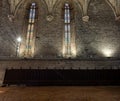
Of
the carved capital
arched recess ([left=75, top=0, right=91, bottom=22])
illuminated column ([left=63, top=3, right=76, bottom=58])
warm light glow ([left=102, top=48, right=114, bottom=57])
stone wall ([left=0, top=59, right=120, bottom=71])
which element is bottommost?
stone wall ([left=0, top=59, right=120, bottom=71])

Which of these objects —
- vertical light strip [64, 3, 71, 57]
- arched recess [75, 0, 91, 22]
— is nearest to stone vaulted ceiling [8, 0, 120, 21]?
arched recess [75, 0, 91, 22]

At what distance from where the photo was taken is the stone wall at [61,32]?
12.4 m

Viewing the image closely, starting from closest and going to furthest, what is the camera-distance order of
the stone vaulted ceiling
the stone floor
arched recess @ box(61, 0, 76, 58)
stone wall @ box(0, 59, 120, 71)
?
the stone floor < stone wall @ box(0, 59, 120, 71) < arched recess @ box(61, 0, 76, 58) < the stone vaulted ceiling

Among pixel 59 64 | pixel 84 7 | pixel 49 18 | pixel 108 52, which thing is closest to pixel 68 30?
pixel 49 18

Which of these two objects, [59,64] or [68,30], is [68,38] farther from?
[59,64]

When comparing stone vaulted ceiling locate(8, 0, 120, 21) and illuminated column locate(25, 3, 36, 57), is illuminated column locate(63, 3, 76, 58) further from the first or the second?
illuminated column locate(25, 3, 36, 57)

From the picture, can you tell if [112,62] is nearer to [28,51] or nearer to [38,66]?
[38,66]

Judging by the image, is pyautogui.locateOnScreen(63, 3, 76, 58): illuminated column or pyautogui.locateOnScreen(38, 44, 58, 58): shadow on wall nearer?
pyautogui.locateOnScreen(38, 44, 58, 58): shadow on wall

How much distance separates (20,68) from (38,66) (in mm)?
1270

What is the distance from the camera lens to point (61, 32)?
13.1 metres

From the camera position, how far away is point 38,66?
1142 centimetres

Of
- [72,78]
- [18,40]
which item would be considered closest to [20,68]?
[18,40]

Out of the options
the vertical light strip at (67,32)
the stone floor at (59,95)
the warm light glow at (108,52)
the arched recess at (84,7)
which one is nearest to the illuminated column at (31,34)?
the vertical light strip at (67,32)

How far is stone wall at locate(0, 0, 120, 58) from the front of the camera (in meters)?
12.4
